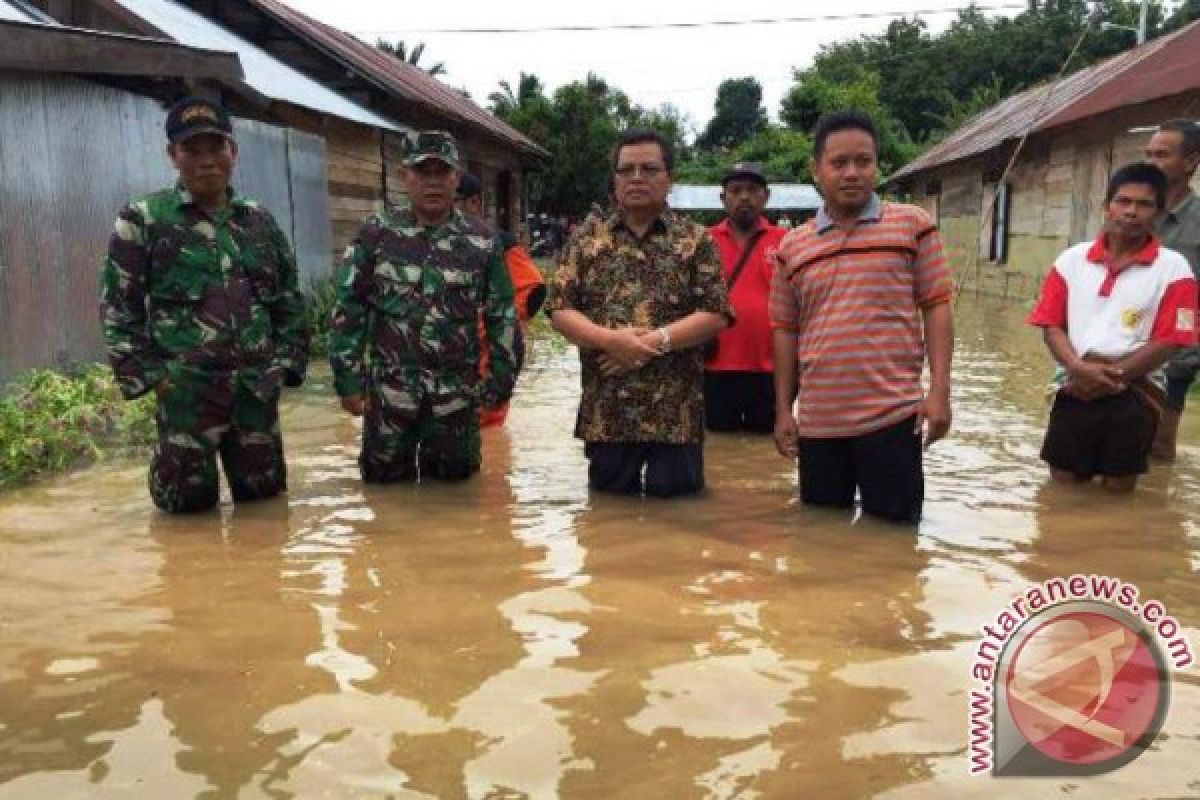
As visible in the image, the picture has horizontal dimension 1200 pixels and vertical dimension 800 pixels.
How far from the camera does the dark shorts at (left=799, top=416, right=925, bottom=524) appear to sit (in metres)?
4.01

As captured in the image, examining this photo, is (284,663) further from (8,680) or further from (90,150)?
(90,150)

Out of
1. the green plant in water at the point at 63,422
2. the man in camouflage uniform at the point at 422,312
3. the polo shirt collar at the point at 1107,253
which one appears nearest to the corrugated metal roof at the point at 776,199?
the green plant in water at the point at 63,422

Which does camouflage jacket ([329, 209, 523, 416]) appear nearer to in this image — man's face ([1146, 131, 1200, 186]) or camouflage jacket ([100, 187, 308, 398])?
camouflage jacket ([100, 187, 308, 398])

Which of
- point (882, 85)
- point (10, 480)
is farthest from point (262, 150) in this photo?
point (882, 85)

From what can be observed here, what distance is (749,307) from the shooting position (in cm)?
581

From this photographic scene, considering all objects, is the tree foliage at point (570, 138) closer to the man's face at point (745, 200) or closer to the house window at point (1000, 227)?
the house window at point (1000, 227)

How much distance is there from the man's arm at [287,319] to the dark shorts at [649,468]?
1308 millimetres

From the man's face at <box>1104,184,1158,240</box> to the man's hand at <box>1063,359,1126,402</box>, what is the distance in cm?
56

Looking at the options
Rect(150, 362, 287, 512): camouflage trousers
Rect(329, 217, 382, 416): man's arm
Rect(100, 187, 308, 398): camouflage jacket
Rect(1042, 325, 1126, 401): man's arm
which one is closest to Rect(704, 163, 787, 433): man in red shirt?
Rect(1042, 325, 1126, 401): man's arm

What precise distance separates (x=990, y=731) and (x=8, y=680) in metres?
2.43

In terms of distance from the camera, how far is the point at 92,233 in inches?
286

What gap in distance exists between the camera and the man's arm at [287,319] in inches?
176

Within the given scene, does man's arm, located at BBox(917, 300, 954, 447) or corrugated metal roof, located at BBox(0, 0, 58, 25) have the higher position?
corrugated metal roof, located at BBox(0, 0, 58, 25)

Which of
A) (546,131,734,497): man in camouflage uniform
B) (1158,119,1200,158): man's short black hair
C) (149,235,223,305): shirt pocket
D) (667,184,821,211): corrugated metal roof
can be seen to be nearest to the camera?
(149,235,223,305): shirt pocket
